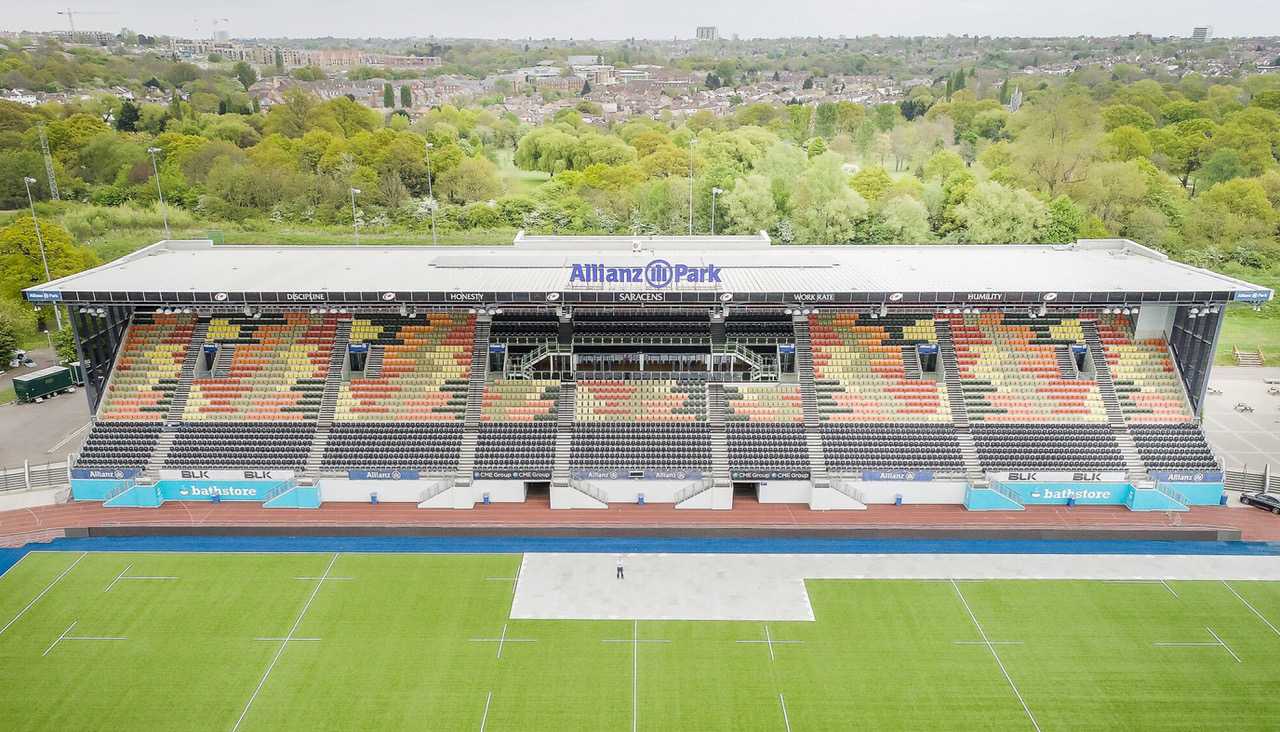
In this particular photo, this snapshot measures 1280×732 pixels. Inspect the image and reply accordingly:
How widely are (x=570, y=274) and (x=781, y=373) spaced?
1085 centimetres

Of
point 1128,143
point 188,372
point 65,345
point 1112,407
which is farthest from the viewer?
point 1128,143

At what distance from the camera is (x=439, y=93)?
12825cm

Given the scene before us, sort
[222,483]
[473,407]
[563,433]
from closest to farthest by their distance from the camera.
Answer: [222,483] → [563,433] → [473,407]

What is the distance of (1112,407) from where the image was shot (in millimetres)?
34031

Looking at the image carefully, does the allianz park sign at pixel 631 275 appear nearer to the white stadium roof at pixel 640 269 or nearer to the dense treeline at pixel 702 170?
the white stadium roof at pixel 640 269

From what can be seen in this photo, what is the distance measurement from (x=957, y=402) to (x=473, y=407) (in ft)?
71.4

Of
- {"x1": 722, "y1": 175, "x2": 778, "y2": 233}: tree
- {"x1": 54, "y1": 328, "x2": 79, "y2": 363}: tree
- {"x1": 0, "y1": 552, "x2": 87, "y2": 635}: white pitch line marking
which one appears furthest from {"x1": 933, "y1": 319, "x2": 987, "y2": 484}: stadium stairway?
{"x1": 54, "y1": 328, "x2": 79, "y2": 363}: tree

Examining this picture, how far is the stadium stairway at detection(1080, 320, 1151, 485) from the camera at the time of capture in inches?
1262

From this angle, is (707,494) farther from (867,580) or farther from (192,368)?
(192,368)

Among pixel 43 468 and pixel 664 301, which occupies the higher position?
pixel 664 301

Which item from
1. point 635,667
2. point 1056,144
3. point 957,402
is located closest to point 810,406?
point 957,402

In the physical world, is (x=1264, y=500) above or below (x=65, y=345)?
below

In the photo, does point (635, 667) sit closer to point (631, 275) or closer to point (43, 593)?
point (631, 275)

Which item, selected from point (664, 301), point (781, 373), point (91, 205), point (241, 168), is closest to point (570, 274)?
point (664, 301)
